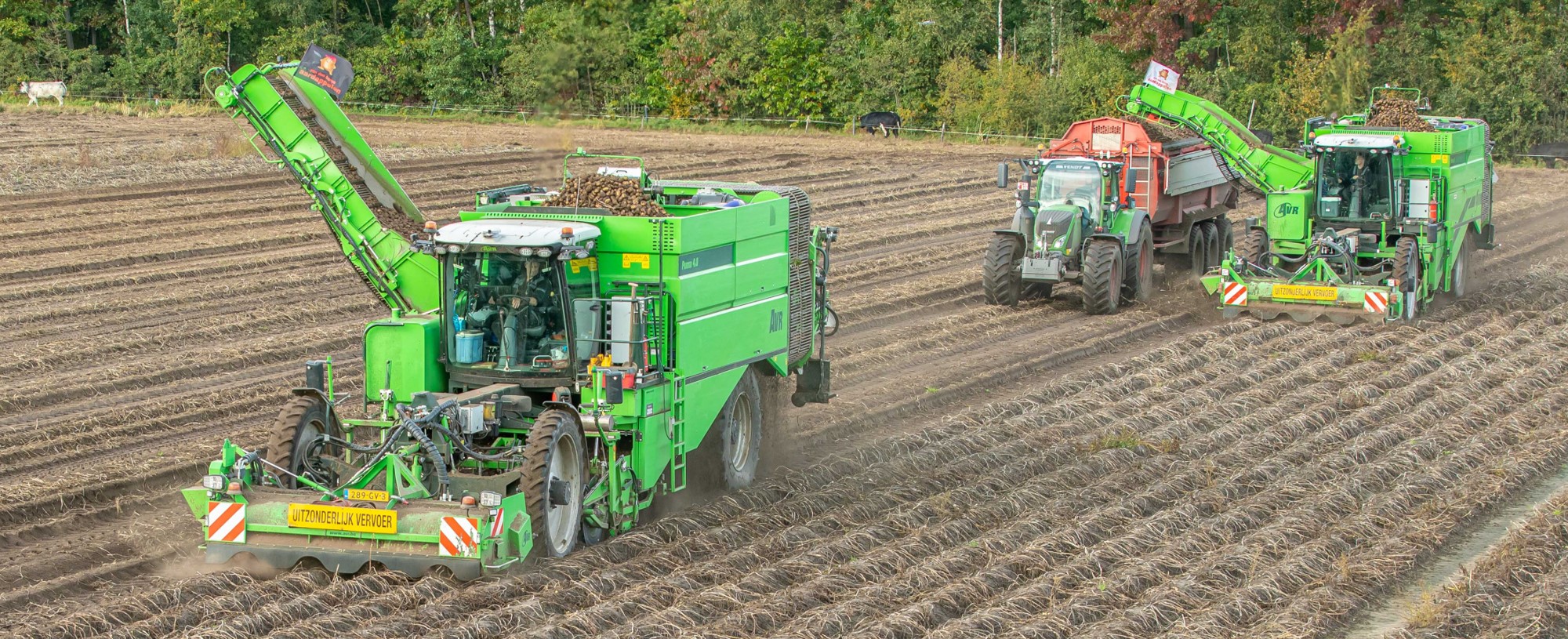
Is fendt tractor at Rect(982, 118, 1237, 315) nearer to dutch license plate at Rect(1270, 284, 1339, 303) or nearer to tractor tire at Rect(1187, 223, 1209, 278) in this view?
tractor tire at Rect(1187, 223, 1209, 278)

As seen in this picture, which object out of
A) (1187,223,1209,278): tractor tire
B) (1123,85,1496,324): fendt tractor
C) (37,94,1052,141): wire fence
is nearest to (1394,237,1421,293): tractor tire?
(1123,85,1496,324): fendt tractor

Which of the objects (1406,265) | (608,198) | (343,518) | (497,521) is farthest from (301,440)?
(1406,265)

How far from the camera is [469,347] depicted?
1183 cm

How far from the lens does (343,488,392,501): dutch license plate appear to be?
34.7ft

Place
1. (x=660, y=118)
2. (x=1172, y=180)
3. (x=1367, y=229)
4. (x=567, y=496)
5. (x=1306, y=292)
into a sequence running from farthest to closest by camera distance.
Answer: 1. (x=660, y=118)
2. (x=1172, y=180)
3. (x=1367, y=229)
4. (x=1306, y=292)
5. (x=567, y=496)

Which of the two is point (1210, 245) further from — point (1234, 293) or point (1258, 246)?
point (1234, 293)

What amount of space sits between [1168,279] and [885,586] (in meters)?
15.7

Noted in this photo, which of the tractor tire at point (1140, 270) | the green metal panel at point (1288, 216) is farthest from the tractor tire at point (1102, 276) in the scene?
the green metal panel at point (1288, 216)

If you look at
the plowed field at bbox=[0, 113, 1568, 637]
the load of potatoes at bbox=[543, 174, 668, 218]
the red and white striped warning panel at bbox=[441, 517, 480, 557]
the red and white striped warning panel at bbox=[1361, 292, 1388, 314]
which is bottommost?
the plowed field at bbox=[0, 113, 1568, 637]

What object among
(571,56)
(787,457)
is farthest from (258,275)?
(787,457)

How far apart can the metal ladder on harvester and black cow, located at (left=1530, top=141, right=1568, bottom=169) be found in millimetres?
38833

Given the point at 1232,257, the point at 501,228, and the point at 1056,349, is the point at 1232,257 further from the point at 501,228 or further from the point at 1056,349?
the point at 501,228

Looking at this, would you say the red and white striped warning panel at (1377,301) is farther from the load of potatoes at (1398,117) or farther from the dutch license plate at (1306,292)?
the load of potatoes at (1398,117)

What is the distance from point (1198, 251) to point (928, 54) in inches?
1084
